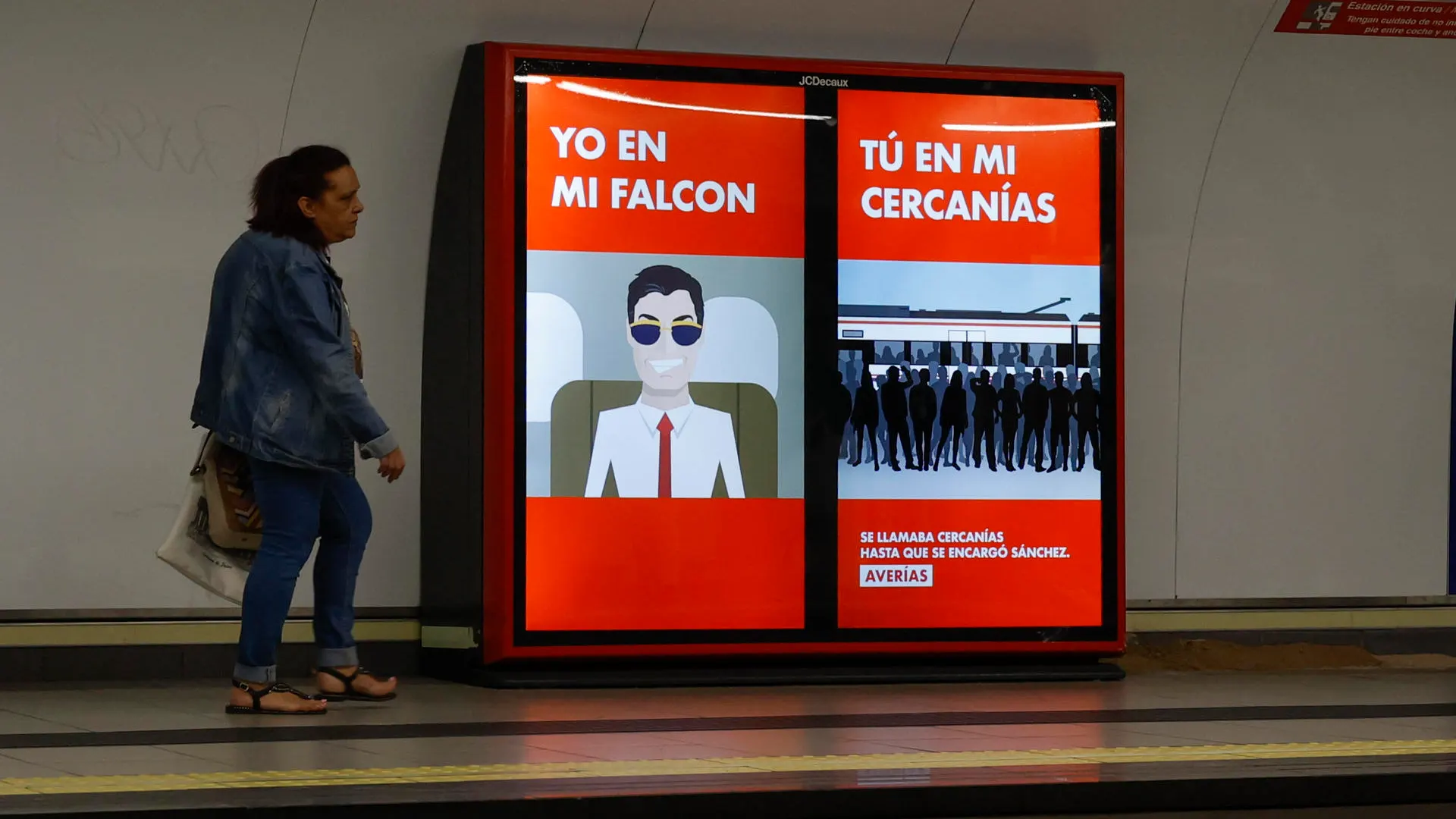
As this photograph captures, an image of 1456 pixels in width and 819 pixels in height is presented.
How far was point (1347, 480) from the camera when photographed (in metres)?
8.70

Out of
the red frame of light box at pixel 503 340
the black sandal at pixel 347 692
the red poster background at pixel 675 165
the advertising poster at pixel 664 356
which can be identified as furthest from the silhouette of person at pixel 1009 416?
the black sandal at pixel 347 692

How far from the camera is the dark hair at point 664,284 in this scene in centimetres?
714

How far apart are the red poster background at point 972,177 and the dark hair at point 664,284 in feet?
2.06

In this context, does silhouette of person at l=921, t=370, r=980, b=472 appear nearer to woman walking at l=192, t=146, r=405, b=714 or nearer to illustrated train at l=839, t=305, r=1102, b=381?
illustrated train at l=839, t=305, r=1102, b=381

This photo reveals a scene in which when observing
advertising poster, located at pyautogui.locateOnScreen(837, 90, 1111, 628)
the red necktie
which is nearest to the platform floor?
advertising poster, located at pyautogui.locateOnScreen(837, 90, 1111, 628)

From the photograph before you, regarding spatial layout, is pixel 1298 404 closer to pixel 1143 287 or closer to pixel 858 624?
pixel 1143 287

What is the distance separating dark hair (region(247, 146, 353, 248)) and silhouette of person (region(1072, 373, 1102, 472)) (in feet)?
10.5

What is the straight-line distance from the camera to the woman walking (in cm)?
575

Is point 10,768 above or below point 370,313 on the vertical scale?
below

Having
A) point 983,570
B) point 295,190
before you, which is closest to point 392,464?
point 295,190

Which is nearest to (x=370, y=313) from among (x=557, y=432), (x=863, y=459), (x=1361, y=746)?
(x=557, y=432)

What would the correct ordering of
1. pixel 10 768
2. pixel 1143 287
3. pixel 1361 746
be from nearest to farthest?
pixel 10 768
pixel 1361 746
pixel 1143 287

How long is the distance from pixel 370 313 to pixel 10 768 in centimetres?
338

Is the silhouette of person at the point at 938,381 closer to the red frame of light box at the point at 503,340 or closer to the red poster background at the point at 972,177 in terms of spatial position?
the red poster background at the point at 972,177
